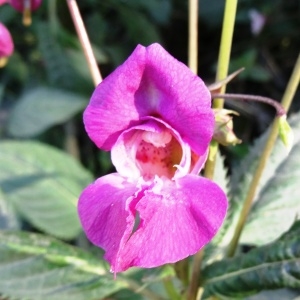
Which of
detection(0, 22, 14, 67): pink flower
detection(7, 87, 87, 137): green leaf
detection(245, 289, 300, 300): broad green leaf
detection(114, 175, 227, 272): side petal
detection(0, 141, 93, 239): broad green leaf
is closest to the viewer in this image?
detection(114, 175, 227, 272): side petal

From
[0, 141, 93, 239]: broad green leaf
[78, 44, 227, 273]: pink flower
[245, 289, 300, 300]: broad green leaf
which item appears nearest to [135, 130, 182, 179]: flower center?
[78, 44, 227, 273]: pink flower

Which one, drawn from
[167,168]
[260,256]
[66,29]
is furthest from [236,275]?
[66,29]

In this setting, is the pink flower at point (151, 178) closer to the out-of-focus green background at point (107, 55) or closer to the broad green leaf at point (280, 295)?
the broad green leaf at point (280, 295)

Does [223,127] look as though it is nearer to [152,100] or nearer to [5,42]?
[152,100]

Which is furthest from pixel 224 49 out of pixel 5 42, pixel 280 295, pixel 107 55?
pixel 107 55

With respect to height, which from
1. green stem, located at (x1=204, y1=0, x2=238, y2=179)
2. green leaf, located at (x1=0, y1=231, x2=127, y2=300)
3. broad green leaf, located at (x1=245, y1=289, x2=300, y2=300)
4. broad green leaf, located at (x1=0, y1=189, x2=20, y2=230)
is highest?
green stem, located at (x1=204, y1=0, x2=238, y2=179)

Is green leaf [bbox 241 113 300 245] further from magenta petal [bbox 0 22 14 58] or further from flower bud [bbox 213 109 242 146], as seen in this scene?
magenta petal [bbox 0 22 14 58]

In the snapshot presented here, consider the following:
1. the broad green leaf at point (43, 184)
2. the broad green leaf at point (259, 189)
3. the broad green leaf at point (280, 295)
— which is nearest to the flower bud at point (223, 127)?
the broad green leaf at point (259, 189)
